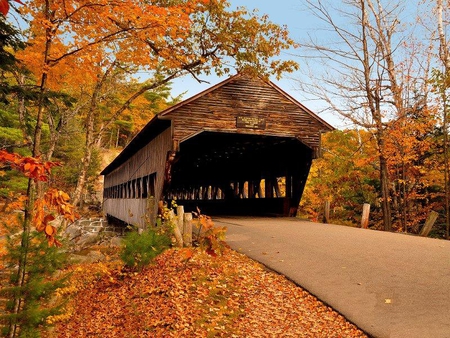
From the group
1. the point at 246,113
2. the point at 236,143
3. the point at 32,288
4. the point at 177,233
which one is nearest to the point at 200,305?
the point at 32,288

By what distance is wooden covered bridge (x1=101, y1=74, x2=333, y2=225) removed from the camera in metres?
13.4

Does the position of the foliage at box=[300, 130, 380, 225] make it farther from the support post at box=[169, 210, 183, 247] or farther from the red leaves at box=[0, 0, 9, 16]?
the red leaves at box=[0, 0, 9, 16]

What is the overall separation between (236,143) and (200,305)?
38.4 feet

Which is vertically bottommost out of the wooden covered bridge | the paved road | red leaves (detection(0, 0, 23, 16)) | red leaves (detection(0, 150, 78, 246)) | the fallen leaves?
the fallen leaves

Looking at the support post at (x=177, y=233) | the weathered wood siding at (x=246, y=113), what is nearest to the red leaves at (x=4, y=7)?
the support post at (x=177, y=233)

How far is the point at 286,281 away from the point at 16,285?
4295 mm

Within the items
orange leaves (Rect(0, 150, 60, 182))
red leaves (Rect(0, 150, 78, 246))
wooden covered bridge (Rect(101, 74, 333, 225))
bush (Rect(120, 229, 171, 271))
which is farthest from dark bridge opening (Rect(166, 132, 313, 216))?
orange leaves (Rect(0, 150, 60, 182))

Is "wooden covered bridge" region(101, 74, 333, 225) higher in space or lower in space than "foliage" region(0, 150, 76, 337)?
higher

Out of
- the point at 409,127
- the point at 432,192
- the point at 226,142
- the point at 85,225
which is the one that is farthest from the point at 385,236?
the point at 85,225

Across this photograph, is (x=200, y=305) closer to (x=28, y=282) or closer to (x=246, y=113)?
(x=28, y=282)

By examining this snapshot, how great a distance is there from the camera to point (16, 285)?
5293 millimetres

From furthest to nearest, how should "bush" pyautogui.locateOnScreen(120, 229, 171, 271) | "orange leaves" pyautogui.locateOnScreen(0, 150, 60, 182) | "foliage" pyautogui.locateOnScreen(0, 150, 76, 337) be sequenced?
"bush" pyautogui.locateOnScreen(120, 229, 171, 271) < "foliage" pyautogui.locateOnScreen(0, 150, 76, 337) < "orange leaves" pyautogui.locateOnScreen(0, 150, 60, 182)

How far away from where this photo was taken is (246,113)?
14.1m

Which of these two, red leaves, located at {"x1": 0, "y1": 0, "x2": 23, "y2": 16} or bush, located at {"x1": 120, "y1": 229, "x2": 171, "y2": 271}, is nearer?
red leaves, located at {"x1": 0, "y1": 0, "x2": 23, "y2": 16}
